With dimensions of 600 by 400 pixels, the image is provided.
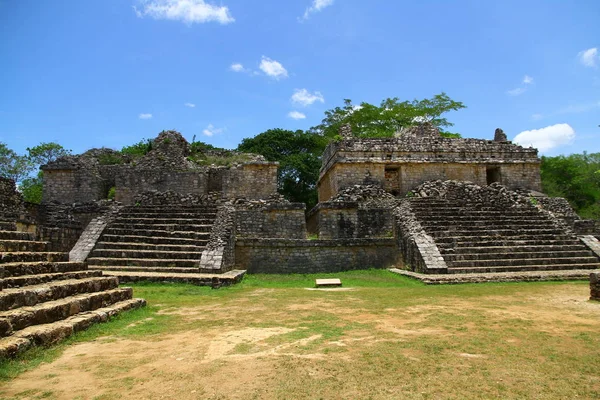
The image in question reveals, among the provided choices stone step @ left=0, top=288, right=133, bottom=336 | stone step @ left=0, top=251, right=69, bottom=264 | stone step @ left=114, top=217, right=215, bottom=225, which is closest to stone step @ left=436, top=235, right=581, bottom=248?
stone step @ left=114, top=217, right=215, bottom=225

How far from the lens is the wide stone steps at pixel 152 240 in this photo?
12.1m

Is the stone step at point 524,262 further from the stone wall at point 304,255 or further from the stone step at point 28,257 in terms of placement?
the stone step at point 28,257

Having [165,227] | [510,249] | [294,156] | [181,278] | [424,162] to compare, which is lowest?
[181,278]

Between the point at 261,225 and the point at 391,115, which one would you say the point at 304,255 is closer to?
the point at 261,225

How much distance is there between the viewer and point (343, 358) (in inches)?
151

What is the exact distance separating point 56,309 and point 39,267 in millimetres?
1188

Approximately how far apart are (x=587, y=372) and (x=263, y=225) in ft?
37.5

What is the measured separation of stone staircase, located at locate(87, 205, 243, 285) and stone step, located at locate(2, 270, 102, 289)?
9.86 feet

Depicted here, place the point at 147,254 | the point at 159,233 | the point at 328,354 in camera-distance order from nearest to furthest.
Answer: the point at 328,354 < the point at 147,254 < the point at 159,233

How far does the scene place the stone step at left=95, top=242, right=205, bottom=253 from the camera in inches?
457

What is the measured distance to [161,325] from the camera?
5473mm

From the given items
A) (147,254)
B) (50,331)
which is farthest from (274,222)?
(50,331)

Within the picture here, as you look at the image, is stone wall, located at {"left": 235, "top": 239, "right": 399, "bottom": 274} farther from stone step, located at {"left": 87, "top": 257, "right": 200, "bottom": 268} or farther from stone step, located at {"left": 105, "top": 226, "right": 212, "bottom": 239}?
stone step, located at {"left": 87, "top": 257, "right": 200, "bottom": 268}

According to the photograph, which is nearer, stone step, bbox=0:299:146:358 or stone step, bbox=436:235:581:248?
stone step, bbox=0:299:146:358
